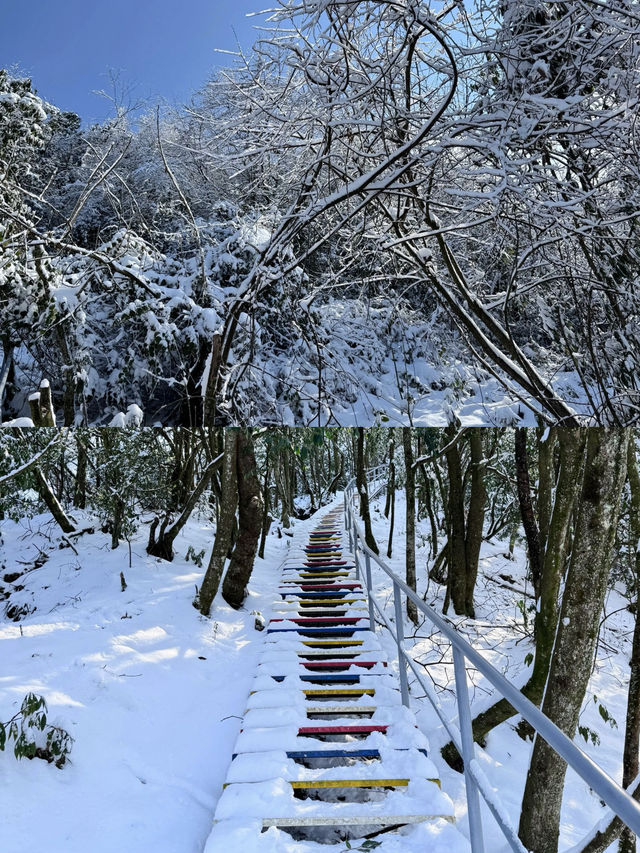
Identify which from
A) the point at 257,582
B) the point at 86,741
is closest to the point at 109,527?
the point at 257,582

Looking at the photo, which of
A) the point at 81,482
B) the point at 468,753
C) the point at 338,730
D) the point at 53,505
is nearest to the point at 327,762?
the point at 338,730

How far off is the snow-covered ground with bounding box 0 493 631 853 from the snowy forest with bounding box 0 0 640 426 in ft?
5.08

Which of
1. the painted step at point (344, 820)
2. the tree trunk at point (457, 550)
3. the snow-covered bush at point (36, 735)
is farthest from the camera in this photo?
the tree trunk at point (457, 550)

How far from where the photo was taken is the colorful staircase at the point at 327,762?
67.5 inches

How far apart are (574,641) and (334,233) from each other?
1.83 metres

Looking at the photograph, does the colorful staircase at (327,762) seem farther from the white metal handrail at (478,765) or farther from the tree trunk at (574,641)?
the tree trunk at (574,641)

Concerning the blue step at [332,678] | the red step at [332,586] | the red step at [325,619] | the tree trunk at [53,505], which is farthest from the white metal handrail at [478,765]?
the red step at [332,586]

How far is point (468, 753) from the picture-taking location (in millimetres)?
1537

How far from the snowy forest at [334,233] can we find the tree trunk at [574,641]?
874 millimetres

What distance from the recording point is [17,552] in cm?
386

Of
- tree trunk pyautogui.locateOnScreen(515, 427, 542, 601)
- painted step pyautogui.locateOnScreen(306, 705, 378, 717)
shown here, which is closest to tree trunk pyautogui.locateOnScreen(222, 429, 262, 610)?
painted step pyautogui.locateOnScreen(306, 705, 378, 717)

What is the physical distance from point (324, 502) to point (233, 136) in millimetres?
13391

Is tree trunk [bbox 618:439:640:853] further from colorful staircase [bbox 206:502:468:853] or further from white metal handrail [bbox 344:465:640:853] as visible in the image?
white metal handrail [bbox 344:465:640:853]

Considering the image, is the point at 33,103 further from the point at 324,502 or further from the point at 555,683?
the point at 324,502
